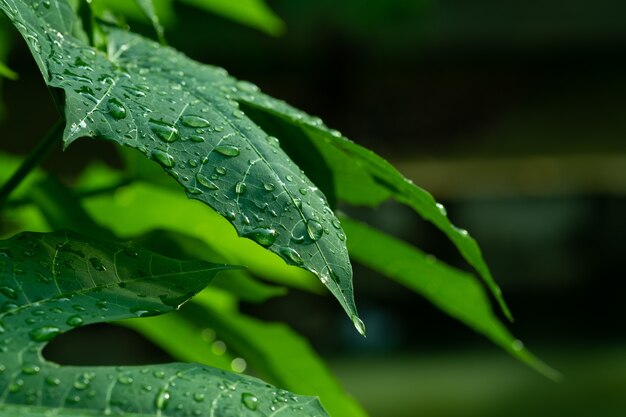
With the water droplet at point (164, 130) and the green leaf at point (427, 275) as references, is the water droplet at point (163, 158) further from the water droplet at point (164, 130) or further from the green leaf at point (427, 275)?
the green leaf at point (427, 275)

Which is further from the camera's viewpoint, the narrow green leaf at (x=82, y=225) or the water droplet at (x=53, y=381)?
the narrow green leaf at (x=82, y=225)

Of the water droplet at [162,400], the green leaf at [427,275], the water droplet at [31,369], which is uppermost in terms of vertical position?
the green leaf at [427,275]

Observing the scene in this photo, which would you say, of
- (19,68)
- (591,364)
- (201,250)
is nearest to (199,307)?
(201,250)

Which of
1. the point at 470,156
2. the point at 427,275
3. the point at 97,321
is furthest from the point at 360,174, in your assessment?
the point at 470,156

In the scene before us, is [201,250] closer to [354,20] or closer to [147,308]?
[147,308]

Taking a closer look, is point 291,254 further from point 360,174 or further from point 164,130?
point 360,174

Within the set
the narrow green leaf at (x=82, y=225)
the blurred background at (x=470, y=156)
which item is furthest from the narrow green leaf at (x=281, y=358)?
the blurred background at (x=470, y=156)
